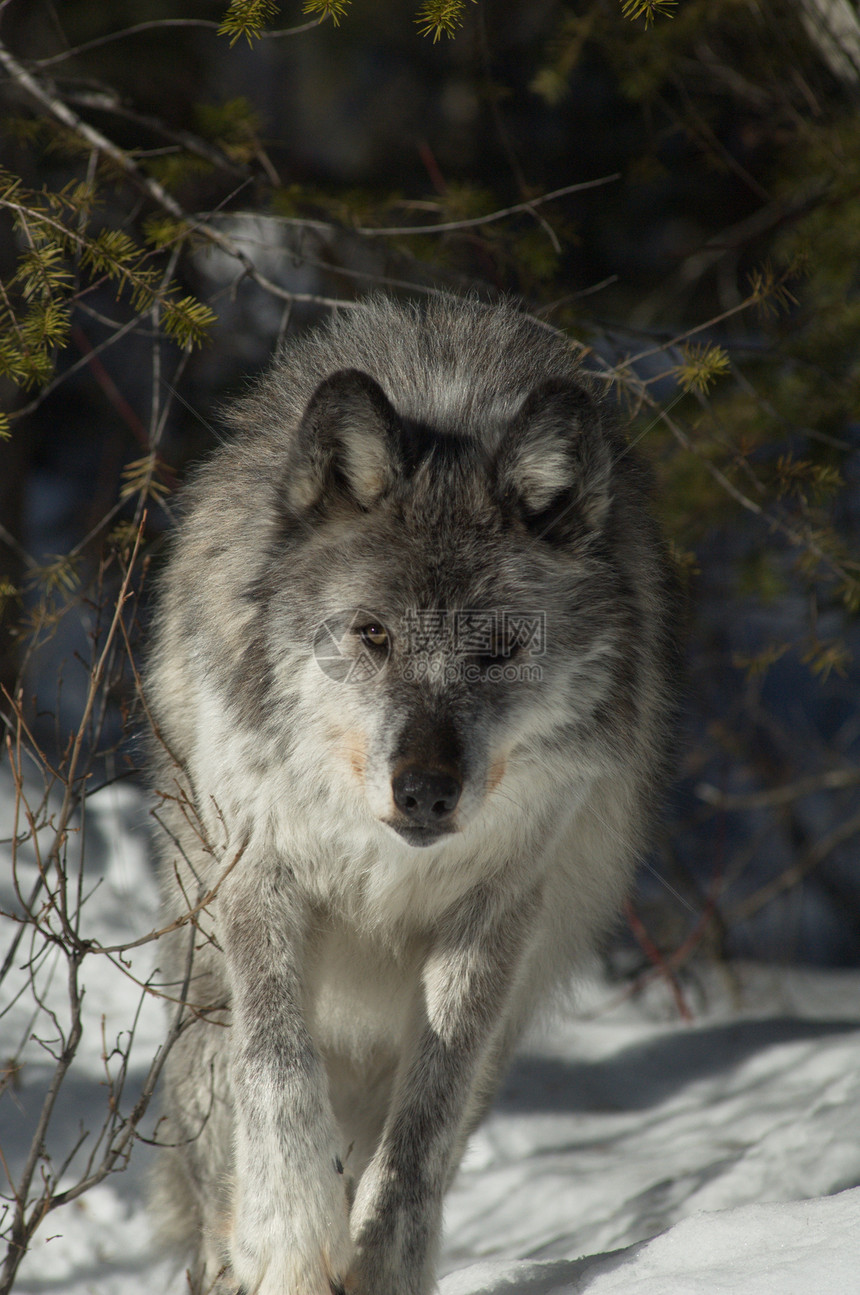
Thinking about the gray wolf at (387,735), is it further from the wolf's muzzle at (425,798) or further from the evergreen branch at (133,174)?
the evergreen branch at (133,174)

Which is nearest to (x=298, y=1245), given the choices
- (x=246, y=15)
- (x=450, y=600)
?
(x=450, y=600)

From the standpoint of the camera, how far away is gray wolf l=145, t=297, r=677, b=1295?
257 centimetres

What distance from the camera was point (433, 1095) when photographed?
277 centimetres

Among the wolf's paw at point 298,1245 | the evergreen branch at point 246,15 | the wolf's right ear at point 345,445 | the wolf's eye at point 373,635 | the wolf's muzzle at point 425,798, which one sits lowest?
the wolf's paw at point 298,1245

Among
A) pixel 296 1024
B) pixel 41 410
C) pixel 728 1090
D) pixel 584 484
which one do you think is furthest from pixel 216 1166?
pixel 41 410

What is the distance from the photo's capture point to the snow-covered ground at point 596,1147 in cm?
273

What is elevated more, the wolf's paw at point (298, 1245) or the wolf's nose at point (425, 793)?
the wolf's nose at point (425, 793)

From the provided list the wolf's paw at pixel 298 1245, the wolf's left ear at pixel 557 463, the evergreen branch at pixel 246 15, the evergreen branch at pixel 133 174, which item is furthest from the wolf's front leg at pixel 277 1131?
the evergreen branch at pixel 246 15

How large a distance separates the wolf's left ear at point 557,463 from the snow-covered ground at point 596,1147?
5.27 ft

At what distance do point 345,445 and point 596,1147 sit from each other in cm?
349

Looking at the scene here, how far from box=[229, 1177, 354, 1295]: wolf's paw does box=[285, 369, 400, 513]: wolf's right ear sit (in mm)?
1694

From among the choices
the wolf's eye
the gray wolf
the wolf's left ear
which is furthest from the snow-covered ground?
the wolf's left ear

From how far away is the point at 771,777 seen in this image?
754 centimetres

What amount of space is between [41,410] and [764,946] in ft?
20.5
